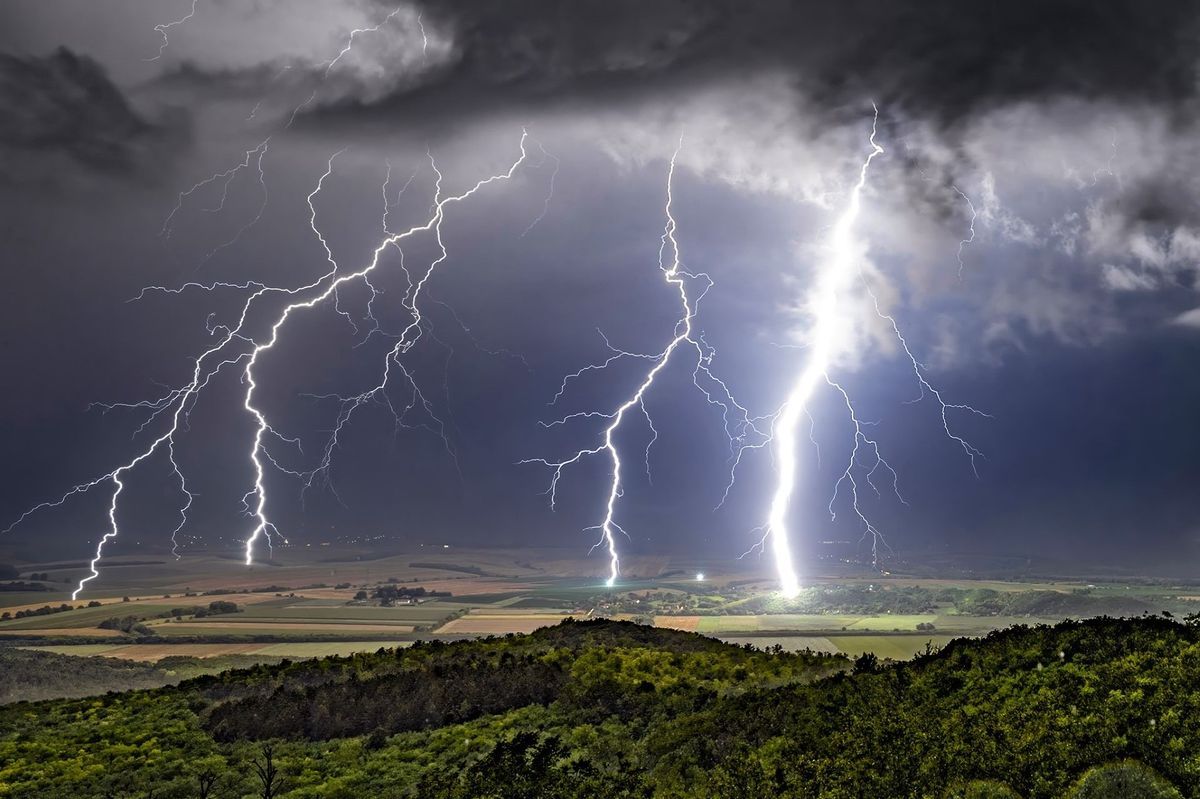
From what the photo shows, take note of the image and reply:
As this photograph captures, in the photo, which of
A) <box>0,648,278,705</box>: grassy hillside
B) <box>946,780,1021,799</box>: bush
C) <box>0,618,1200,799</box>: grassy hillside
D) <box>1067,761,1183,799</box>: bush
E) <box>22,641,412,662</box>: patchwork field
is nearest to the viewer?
<box>1067,761,1183,799</box>: bush

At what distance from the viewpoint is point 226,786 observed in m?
16.0

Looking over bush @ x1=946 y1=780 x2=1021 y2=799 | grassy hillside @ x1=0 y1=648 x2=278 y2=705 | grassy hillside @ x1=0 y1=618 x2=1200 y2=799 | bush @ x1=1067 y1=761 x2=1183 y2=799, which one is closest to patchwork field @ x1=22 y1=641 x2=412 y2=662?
grassy hillside @ x1=0 y1=648 x2=278 y2=705

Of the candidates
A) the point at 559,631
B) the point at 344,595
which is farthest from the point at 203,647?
the point at 344,595

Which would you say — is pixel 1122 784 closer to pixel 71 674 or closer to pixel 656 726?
pixel 656 726

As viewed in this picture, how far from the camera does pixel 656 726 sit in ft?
52.1

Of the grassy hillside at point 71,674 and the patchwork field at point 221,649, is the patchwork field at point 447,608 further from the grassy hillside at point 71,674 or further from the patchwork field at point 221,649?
the grassy hillside at point 71,674

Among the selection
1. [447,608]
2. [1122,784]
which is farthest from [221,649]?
[1122,784]

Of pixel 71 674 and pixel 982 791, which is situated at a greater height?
pixel 982 791

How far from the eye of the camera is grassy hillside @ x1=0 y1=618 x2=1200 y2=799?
34.7 ft

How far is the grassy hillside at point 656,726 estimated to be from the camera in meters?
10.6

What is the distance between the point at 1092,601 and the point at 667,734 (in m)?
82.4

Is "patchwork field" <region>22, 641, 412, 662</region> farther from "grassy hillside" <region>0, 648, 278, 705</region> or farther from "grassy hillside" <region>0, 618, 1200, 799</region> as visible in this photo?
"grassy hillside" <region>0, 618, 1200, 799</region>

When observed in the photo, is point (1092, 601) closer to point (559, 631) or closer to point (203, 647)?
point (559, 631)

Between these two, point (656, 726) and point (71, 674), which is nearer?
point (656, 726)
